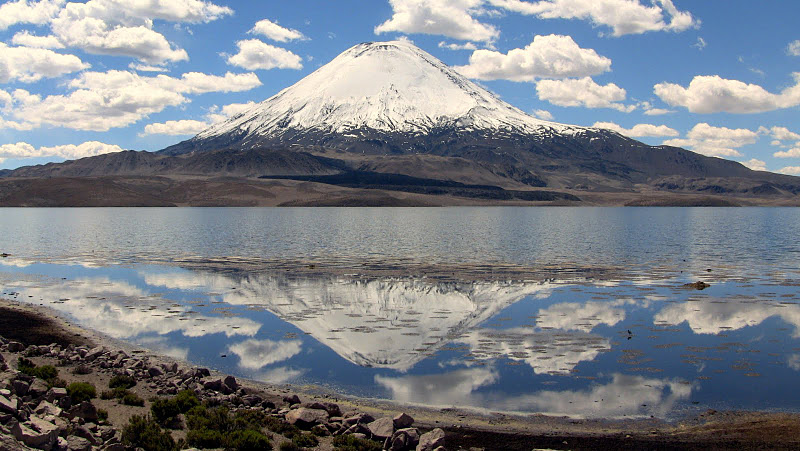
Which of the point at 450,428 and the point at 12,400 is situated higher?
the point at 12,400

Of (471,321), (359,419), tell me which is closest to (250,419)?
(359,419)

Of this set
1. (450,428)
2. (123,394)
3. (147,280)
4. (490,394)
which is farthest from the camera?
(147,280)

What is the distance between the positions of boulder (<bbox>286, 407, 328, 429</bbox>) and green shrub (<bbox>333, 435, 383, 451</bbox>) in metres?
1.34

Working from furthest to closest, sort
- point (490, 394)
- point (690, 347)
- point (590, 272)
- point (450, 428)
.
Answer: point (590, 272) → point (690, 347) → point (490, 394) → point (450, 428)

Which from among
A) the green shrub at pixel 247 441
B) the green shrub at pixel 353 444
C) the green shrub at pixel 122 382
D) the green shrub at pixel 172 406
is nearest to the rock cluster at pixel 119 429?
the green shrub at pixel 353 444

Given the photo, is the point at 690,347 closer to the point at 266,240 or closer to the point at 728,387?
the point at 728,387

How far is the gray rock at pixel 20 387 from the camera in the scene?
59.9 ft

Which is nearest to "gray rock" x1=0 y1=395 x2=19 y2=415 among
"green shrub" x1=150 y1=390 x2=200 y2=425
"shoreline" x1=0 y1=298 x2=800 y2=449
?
"shoreline" x1=0 y1=298 x2=800 y2=449

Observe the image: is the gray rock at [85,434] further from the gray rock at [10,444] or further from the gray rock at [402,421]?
the gray rock at [402,421]

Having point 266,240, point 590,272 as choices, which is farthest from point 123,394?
point 266,240

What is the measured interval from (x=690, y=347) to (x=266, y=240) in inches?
2918

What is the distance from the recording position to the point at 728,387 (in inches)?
923

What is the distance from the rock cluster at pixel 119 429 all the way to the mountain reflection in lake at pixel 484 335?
3.36 meters

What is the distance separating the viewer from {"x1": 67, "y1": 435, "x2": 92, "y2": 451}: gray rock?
49.0 ft
